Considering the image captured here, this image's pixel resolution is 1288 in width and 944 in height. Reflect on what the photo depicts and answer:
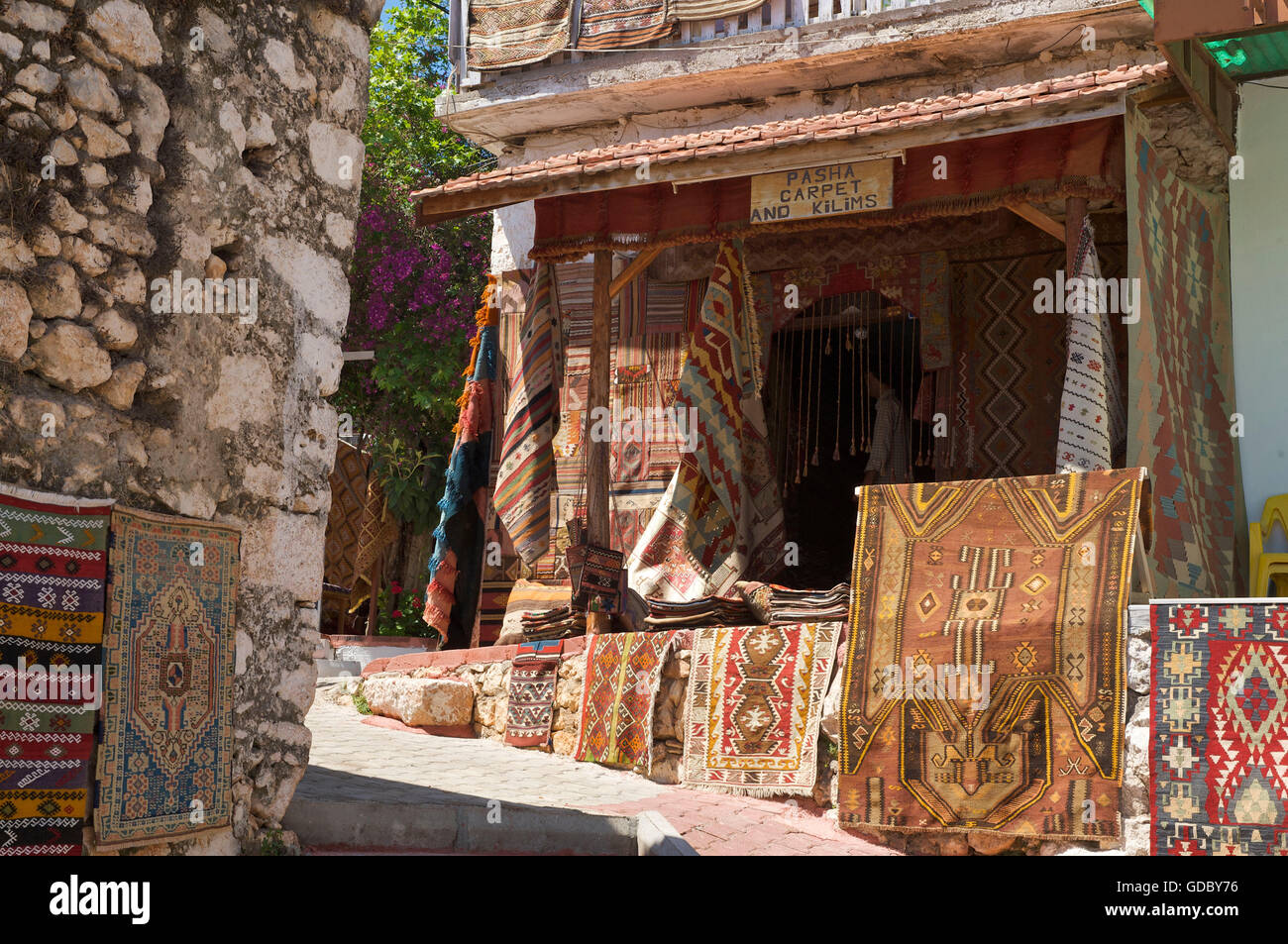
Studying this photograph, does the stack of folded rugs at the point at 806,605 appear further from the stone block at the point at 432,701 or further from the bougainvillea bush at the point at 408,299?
the bougainvillea bush at the point at 408,299

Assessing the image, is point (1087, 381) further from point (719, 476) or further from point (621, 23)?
point (621, 23)

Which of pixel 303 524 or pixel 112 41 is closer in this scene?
pixel 112 41

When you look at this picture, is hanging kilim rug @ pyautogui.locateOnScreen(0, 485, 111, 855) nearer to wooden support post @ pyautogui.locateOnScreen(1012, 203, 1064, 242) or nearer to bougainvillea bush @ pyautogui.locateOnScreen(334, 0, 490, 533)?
wooden support post @ pyautogui.locateOnScreen(1012, 203, 1064, 242)

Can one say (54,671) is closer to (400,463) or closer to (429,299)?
(400,463)

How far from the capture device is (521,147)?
37.2ft

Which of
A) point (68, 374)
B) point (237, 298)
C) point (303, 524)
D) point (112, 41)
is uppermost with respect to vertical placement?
point (112, 41)

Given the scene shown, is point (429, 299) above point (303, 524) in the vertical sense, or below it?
above

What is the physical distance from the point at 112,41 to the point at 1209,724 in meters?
4.94

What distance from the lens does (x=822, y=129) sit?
26.0 feet

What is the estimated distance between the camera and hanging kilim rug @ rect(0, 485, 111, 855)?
349 centimetres

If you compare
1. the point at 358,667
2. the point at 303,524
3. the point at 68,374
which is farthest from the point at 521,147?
the point at 68,374

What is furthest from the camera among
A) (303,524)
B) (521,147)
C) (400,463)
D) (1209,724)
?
(400,463)
